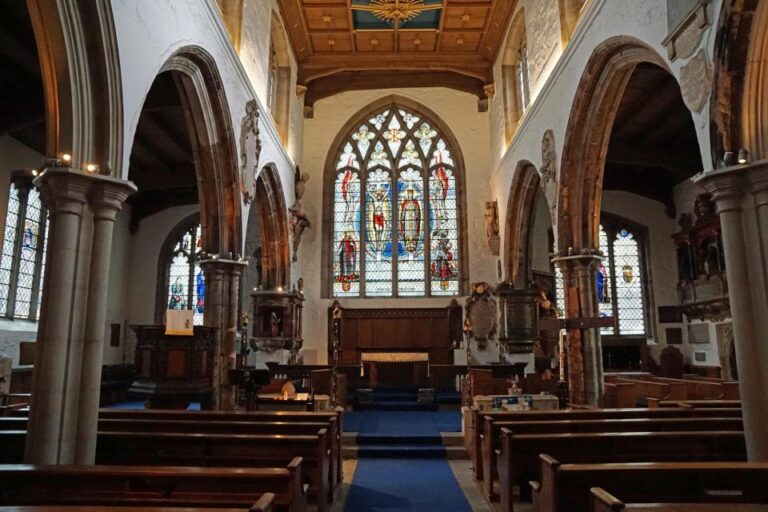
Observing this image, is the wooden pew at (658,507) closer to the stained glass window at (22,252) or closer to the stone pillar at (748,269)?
the stone pillar at (748,269)

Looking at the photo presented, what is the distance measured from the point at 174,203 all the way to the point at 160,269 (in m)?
2.00

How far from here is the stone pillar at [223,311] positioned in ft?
30.7

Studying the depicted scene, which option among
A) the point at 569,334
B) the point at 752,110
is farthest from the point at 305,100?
the point at 752,110

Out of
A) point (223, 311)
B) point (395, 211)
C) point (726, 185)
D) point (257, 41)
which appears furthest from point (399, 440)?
point (395, 211)

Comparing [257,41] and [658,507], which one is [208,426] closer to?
[658,507]

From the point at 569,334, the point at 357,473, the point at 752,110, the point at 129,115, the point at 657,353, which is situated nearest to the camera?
the point at 752,110

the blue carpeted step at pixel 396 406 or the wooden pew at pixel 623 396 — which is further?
the blue carpeted step at pixel 396 406

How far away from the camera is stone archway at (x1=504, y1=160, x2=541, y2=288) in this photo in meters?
13.5

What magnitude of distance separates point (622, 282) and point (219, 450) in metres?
14.7

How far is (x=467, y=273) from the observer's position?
54.0 feet

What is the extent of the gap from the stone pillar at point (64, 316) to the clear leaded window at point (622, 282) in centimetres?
1363

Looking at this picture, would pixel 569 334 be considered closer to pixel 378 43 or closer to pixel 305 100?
pixel 378 43

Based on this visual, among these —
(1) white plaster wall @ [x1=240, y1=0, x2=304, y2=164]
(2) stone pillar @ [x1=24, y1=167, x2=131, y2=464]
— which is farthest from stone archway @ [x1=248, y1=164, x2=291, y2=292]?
(2) stone pillar @ [x1=24, y1=167, x2=131, y2=464]

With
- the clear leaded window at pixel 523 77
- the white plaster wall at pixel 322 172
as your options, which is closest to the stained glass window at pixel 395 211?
the white plaster wall at pixel 322 172
